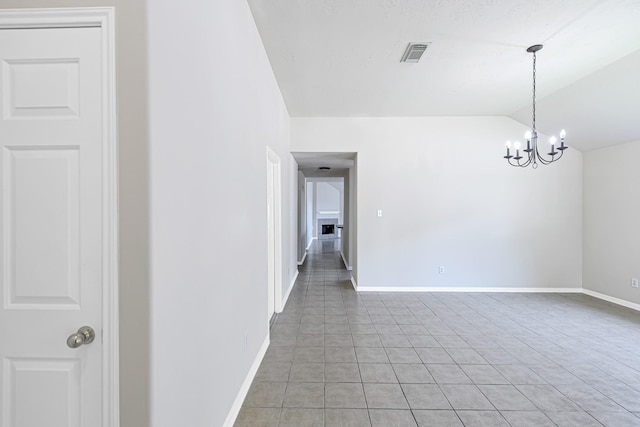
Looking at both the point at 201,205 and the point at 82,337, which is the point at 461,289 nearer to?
the point at 201,205

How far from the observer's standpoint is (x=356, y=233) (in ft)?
16.6

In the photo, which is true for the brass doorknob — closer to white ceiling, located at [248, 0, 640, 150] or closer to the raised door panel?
the raised door panel

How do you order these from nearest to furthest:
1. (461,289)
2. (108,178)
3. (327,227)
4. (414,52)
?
(108,178)
(414,52)
(461,289)
(327,227)

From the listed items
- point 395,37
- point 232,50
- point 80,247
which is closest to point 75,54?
point 80,247

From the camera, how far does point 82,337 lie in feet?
3.44

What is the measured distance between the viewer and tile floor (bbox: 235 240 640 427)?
202 cm

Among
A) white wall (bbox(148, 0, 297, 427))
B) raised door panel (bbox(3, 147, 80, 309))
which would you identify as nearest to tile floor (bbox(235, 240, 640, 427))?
white wall (bbox(148, 0, 297, 427))

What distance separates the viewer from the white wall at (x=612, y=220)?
404 cm

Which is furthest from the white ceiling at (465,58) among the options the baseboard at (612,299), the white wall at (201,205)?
the baseboard at (612,299)

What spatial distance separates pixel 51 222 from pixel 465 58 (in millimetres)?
3689

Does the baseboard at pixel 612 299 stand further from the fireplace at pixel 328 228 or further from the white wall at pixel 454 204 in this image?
the fireplace at pixel 328 228

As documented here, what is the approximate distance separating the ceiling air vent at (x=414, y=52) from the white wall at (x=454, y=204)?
1907 mm

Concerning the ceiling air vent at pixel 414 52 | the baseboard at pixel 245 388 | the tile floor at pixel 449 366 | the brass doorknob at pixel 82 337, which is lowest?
the tile floor at pixel 449 366

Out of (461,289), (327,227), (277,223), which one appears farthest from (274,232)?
(327,227)
